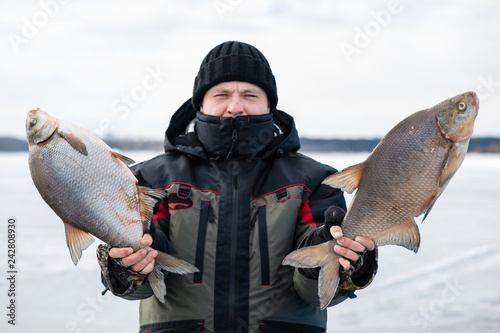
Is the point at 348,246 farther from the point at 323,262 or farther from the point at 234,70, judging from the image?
the point at 234,70

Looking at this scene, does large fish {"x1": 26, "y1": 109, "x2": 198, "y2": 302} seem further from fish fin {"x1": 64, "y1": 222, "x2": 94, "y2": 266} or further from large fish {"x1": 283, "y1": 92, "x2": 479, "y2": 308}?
large fish {"x1": 283, "y1": 92, "x2": 479, "y2": 308}

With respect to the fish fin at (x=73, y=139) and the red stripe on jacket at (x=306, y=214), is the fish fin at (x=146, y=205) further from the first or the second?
the red stripe on jacket at (x=306, y=214)

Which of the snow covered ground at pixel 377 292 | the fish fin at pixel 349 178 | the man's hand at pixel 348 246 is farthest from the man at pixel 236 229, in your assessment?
the snow covered ground at pixel 377 292

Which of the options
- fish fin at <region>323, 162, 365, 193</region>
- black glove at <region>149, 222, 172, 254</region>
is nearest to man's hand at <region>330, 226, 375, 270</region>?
fish fin at <region>323, 162, 365, 193</region>

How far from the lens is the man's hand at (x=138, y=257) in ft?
7.32

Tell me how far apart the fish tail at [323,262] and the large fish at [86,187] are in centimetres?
48

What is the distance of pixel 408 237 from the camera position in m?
2.25

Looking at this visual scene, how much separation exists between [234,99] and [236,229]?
75 centimetres

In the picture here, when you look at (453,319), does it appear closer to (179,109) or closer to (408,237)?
(408,237)

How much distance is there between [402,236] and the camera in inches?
88.8

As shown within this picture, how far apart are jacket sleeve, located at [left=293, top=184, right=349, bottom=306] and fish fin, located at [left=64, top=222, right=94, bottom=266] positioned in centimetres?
101

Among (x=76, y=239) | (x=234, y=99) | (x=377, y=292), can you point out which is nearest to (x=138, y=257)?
(x=76, y=239)

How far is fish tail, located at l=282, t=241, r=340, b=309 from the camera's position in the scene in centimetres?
224

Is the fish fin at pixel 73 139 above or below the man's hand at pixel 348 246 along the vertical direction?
above
